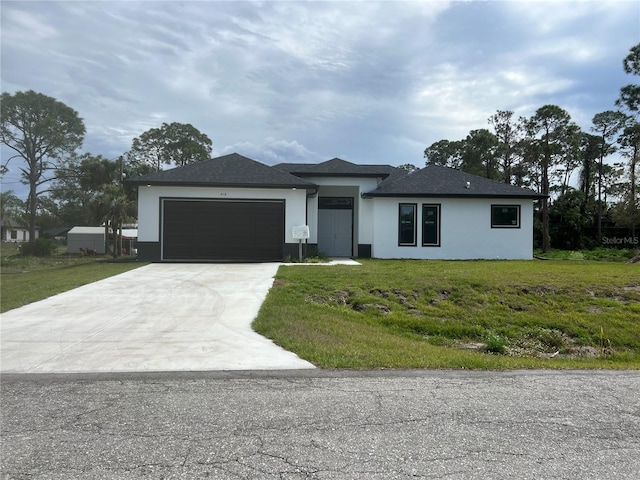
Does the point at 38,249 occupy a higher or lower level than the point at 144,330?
higher

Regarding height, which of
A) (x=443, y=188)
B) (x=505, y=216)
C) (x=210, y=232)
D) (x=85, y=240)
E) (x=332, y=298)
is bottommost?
(x=332, y=298)

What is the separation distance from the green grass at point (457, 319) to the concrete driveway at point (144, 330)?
1.95 ft

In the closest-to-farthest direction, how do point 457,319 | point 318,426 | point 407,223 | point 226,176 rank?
1. point 318,426
2. point 457,319
3. point 226,176
4. point 407,223

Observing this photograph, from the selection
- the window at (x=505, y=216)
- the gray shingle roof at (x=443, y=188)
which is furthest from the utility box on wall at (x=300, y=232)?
the window at (x=505, y=216)

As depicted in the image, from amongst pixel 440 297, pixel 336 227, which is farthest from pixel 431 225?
pixel 440 297

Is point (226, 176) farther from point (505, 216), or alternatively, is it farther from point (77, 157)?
point (77, 157)

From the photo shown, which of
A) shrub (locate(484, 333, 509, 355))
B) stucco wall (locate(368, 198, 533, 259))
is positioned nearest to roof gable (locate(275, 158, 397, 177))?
stucco wall (locate(368, 198, 533, 259))

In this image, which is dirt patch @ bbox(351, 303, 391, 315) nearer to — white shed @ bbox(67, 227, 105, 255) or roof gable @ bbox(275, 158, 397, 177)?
roof gable @ bbox(275, 158, 397, 177)

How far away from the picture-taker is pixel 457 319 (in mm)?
8680

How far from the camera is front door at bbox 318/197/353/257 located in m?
20.3

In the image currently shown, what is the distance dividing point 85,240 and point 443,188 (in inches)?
1244

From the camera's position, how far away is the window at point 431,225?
1891 cm

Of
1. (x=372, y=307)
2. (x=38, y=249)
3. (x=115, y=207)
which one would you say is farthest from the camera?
(x=38, y=249)

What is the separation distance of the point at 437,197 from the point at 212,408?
53.1 ft
